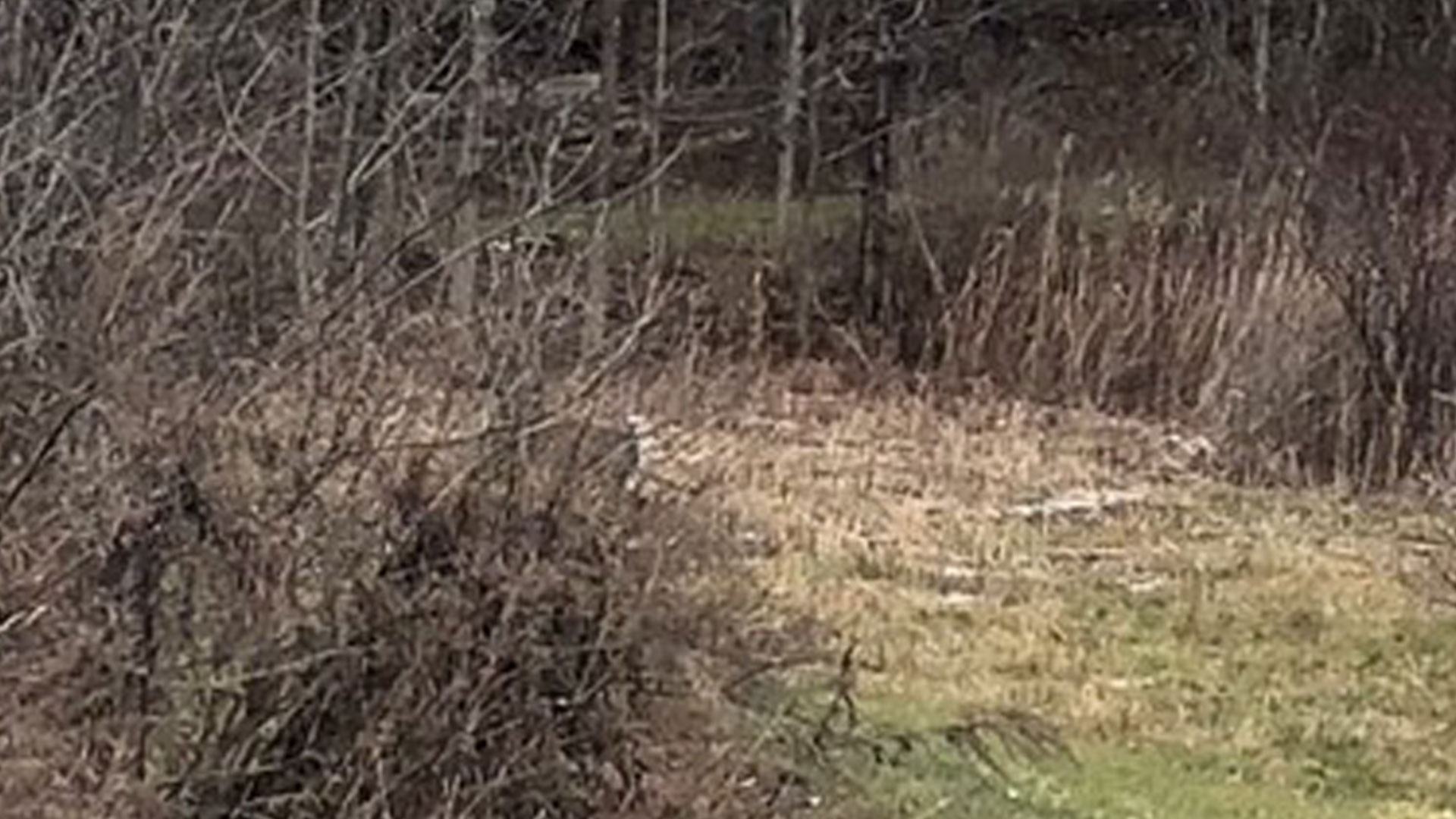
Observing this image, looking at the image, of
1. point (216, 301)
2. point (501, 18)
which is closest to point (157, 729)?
point (216, 301)

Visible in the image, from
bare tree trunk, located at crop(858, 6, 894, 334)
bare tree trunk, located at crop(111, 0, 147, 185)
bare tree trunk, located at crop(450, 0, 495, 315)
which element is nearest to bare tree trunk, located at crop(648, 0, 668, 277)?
bare tree trunk, located at crop(450, 0, 495, 315)

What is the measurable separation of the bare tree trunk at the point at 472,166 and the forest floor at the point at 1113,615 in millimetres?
728

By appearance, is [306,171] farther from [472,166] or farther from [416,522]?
[416,522]

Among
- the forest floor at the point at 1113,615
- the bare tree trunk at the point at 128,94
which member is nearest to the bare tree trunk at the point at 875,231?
the forest floor at the point at 1113,615

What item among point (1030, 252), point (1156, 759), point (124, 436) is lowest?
point (1030, 252)

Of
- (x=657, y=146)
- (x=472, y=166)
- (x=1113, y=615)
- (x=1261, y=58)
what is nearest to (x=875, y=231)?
(x=1261, y=58)

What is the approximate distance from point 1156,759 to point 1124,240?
419 inches

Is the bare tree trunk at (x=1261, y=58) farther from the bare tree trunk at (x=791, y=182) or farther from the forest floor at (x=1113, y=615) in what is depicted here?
the forest floor at (x=1113, y=615)

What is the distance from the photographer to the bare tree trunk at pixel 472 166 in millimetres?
6617

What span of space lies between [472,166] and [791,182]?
15194 millimetres

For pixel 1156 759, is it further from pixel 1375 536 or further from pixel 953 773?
pixel 1375 536

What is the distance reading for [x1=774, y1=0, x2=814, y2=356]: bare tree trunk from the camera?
20594 mm

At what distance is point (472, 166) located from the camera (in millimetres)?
7488

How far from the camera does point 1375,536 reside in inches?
496
